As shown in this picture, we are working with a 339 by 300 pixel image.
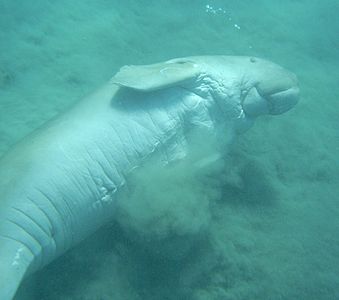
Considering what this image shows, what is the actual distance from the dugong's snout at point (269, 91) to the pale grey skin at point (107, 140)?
0.05 feet

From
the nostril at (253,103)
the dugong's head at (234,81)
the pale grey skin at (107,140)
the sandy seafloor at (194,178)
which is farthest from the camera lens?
the nostril at (253,103)

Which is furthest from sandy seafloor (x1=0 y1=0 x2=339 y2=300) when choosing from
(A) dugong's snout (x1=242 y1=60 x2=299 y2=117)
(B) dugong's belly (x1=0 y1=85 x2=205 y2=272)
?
(A) dugong's snout (x1=242 y1=60 x2=299 y2=117)

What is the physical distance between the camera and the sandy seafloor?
4.36m

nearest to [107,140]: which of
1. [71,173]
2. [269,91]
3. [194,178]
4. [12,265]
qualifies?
[71,173]

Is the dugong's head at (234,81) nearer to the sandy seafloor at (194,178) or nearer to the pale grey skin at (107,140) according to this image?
the pale grey skin at (107,140)

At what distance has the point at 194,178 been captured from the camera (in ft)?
15.9

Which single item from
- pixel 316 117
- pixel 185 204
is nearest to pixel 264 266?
pixel 185 204

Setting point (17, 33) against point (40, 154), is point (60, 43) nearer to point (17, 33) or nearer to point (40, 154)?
point (17, 33)

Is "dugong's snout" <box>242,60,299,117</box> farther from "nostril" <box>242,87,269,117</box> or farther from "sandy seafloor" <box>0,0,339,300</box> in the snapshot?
"sandy seafloor" <box>0,0,339,300</box>

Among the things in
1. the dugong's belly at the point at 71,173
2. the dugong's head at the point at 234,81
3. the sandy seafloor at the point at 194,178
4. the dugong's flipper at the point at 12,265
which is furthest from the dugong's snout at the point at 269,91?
the dugong's flipper at the point at 12,265

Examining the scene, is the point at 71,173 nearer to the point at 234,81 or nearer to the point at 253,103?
the point at 234,81

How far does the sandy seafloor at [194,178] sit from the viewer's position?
4.36m

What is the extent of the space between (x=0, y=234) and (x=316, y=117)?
670 cm

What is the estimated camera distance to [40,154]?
3.77 meters
